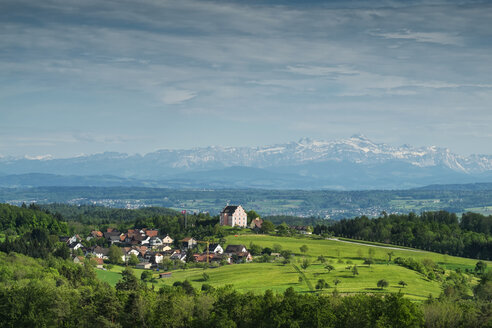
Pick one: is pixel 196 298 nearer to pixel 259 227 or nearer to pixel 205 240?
pixel 205 240

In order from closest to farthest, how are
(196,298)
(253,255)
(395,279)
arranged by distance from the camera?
(196,298) < (395,279) < (253,255)

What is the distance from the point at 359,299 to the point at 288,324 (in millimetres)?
8678

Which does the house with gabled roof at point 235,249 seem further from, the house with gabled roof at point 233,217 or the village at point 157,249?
the house with gabled roof at point 233,217

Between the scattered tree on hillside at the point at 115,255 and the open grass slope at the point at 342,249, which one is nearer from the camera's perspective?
the open grass slope at the point at 342,249

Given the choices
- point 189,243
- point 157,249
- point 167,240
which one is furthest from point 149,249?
point 167,240

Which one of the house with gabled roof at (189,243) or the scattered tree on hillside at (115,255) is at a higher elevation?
the house with gabled roof at (189,243)

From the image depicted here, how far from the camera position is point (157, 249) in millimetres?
147875

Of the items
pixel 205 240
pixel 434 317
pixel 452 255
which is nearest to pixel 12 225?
pixel 205 240

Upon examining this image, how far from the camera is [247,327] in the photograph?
2330 inches

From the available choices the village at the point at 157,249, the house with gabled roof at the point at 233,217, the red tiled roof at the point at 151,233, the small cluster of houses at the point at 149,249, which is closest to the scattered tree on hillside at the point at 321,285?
the village at the point at 157,249

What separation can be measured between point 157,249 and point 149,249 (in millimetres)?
1952

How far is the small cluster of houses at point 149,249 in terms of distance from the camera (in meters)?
129

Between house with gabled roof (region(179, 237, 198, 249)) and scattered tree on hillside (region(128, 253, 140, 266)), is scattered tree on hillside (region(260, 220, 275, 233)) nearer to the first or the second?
house with gabled roof (region(179, 237, 198, 249))

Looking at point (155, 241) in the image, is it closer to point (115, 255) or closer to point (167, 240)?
point (167, 240)
